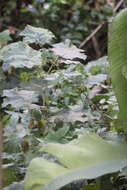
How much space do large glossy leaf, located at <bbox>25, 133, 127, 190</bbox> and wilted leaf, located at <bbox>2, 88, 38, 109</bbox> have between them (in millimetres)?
307

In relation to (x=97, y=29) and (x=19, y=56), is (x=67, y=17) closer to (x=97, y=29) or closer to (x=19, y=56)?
(x=97, y=29)

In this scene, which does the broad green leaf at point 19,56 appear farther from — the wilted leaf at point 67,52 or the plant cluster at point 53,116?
the wilted leaf at point 67,52

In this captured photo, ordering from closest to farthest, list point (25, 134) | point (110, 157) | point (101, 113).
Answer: point (110, 157) → point (25, 134) → point (101, 113)

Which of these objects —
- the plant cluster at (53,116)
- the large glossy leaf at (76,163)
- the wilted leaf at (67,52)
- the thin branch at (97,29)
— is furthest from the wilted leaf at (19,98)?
the thin branch at (97,29)

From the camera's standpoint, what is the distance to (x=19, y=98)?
153 cm

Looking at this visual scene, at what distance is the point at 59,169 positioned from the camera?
117cm

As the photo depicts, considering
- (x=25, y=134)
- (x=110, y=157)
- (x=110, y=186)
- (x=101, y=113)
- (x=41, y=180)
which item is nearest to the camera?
(x=41, y=180)

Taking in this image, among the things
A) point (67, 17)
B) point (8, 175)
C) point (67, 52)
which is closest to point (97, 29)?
point (67, 17)

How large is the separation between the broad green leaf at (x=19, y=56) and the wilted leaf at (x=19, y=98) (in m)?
0.08

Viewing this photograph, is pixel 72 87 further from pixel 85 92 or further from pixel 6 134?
pixel 6 134

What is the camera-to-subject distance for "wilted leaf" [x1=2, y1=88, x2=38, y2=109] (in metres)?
1.51

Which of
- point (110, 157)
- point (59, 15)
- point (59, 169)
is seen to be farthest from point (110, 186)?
point (59, 15)

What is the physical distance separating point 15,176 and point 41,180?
0.31 metres

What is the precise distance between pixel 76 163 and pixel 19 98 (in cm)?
41
